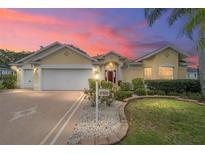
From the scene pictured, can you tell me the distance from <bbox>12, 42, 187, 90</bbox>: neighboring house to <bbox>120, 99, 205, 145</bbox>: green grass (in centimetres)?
223

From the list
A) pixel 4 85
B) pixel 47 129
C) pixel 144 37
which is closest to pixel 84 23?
pixel 144 37

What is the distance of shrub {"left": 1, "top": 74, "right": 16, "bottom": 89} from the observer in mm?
15738

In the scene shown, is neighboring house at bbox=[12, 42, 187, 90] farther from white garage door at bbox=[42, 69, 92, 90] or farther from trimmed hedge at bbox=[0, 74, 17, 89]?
trimmed hedge at bbox=[0, 74, 17, 89]

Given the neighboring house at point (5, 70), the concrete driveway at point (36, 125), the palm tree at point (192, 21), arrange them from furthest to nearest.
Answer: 1. the neighboring house at point (5, 70)
2. the palm tree at point (192, 21)
3. the concrete driveway at point (36, 125)

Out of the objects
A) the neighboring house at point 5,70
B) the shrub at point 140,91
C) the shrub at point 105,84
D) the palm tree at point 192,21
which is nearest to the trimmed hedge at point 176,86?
the palm tree at point 192,21

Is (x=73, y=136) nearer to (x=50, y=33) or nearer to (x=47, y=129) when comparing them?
(x=47, y=129)

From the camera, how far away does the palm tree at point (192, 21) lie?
243 inches

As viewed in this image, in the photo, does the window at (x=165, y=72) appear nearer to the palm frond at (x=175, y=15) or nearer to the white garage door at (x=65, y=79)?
the palm frond at (x=175, y=15)

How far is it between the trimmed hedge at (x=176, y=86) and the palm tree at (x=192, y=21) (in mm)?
391

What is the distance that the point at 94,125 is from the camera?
5562mm

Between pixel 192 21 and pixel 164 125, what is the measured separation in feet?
11.1

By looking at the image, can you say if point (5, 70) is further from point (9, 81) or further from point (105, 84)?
point (105, 84)

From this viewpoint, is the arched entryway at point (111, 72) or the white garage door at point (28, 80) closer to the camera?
the arched entryway at point (111, 72)

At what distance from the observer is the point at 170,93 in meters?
11.1
